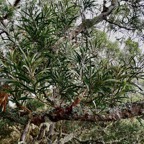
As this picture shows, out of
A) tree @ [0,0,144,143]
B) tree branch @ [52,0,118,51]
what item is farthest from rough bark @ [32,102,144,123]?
tree branch @ [52,0,118,51]

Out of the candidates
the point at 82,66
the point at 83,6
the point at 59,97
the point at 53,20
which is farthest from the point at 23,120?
the point at 83,6

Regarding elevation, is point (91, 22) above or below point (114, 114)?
above

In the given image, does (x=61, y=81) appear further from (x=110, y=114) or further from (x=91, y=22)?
(x=91, y=22)

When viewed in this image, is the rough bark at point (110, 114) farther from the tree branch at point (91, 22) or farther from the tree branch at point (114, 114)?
the tree branch at point (91, 22)

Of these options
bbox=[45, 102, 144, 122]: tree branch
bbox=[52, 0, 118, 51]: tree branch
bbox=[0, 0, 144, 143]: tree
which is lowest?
bbox=[45, 102, 144, 122]: tree branch

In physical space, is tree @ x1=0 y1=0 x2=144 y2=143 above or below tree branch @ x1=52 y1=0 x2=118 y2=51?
below

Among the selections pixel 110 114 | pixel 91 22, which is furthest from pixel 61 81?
pixel 91 22

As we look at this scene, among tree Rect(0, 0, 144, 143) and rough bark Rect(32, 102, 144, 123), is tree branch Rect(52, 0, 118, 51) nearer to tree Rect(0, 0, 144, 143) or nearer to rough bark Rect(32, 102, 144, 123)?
tree Rect(0, 0, 144, 143)

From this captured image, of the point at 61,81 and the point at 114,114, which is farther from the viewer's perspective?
the point at 61,81

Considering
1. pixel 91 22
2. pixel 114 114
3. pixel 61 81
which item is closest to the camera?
pixel 114 114

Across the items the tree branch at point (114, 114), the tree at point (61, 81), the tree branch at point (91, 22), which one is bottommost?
the tree branch at point (114, 114)

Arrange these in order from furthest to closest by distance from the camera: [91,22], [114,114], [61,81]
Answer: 1. [91,22]
2. [61,81]
3. [114,114]

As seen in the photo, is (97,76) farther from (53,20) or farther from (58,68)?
(53,20)

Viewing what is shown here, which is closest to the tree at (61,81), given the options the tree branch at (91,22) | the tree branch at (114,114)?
the tree branch at (114,114)
